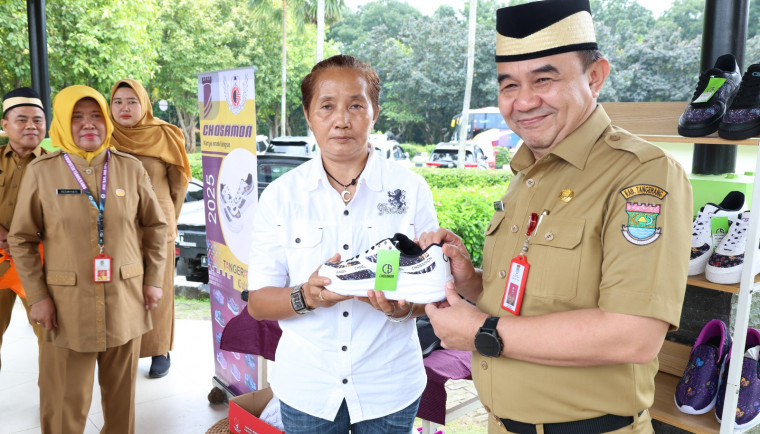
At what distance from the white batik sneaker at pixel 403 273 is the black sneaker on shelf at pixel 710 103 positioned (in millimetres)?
1006

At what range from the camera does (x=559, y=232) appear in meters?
1.18

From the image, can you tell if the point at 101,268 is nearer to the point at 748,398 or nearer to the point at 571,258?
the point at 571,258

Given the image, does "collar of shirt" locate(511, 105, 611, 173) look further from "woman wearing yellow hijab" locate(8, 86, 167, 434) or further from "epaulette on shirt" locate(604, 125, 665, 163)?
"woman wearing yellow hijab" locate(8, 86, 167, 434)

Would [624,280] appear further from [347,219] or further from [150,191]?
[150,191]

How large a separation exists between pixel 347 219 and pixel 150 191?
5.25 ft

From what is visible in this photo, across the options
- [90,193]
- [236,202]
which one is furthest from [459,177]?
[90,193]

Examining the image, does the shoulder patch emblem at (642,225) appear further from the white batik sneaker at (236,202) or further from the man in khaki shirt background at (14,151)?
the man in khaki shirt background at (14,151)

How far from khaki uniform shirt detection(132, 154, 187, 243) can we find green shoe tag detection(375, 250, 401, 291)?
8.18 feet

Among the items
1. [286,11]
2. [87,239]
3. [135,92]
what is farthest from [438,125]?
[87,239]

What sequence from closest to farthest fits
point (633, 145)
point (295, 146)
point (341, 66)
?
point (633, 145)
point (341, 66)
point (295, 146)

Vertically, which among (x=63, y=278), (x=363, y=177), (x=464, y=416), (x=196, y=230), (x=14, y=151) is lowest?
(x=464, y=416)

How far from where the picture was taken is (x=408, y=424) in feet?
5.41

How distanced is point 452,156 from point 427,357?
14607 millimetres

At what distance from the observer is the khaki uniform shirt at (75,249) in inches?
96.8
